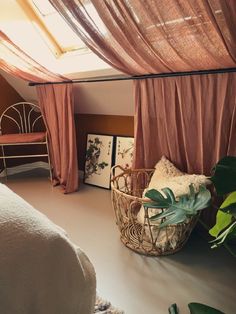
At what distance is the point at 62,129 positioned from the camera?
2816 millimetres

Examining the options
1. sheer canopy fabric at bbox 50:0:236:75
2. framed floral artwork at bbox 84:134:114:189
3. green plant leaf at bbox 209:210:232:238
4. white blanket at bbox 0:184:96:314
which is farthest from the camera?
framed floral artwork at bbox 84:134:114:189

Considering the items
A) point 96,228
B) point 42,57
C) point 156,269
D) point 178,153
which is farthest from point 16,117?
point 156,269

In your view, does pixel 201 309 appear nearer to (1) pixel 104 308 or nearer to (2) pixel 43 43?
(1) pixel 104 308

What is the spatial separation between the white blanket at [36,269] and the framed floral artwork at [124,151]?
175 centimetres

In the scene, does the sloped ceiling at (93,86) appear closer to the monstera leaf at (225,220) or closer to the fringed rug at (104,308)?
the monstera leaf at (225,220)

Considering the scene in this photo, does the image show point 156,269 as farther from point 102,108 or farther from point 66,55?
point 66,55

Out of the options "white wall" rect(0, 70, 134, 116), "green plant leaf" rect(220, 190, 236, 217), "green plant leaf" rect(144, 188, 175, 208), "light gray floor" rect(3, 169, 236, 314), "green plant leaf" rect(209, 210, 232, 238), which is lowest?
"light gray floor" rect(3, 169, 236, 314)

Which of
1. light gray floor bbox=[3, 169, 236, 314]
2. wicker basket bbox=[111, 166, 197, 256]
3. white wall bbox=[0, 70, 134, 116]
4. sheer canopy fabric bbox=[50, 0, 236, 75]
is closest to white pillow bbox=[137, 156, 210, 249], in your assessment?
wicker basket bbox=[111, 166, 197, 256]

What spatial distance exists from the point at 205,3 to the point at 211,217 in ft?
3.98

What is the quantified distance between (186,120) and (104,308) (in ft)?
3.79

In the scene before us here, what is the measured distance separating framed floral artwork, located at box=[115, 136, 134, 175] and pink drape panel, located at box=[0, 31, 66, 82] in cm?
80

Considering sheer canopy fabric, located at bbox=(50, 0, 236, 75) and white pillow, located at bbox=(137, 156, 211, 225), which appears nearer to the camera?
sheer canopy fabric, located at bbox=(50, 0, 236, 75)

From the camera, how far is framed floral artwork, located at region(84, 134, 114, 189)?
2.84 m

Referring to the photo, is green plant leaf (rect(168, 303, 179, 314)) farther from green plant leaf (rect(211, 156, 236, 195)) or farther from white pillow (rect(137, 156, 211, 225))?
green plant leaf (rect(211, 156, 236, 195))
